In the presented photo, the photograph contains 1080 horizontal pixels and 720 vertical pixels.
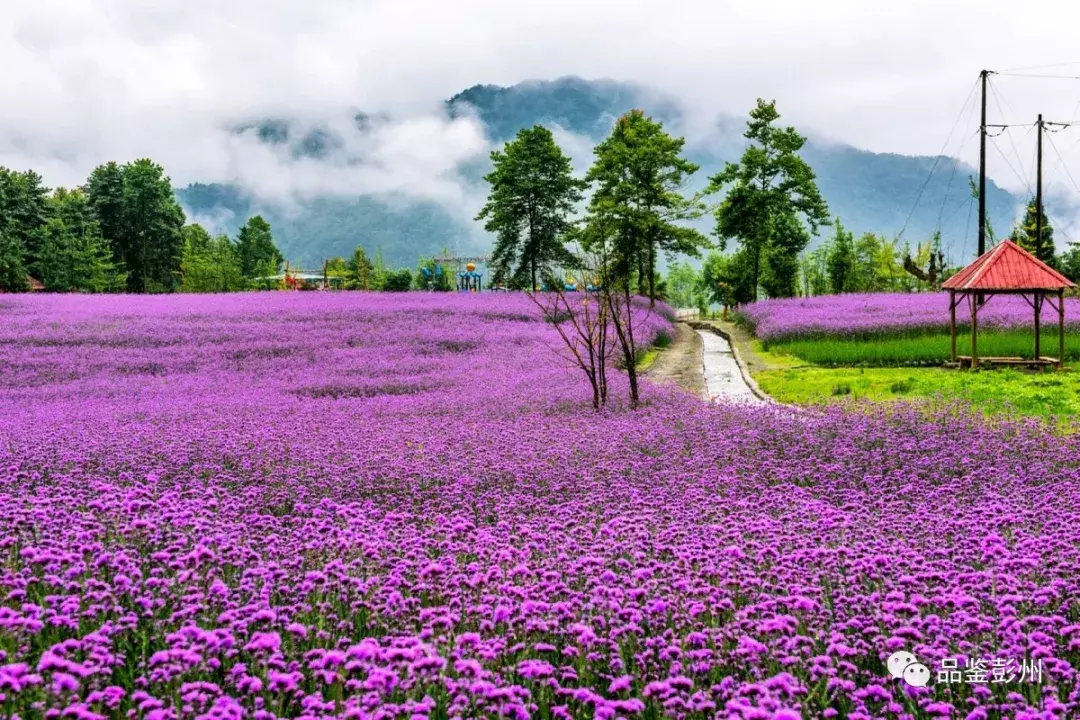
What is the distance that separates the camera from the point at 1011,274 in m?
19.8

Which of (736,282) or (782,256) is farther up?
(782,256)

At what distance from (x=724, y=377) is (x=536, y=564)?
1627 centimetres

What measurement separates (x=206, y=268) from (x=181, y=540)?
6563 cm

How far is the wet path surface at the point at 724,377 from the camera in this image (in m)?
16.8

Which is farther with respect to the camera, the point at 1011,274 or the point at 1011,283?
the point at 1011,274

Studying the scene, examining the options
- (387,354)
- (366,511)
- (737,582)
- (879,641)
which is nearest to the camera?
(879,641)

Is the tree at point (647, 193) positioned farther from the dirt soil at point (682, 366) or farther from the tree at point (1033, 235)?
the tree at point (1033, 235)

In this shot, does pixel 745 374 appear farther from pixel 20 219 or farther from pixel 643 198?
pixel 20 219

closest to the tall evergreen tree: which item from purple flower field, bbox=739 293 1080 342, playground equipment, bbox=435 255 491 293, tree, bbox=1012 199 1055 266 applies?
playground equipment, bbox=435 255 491 293

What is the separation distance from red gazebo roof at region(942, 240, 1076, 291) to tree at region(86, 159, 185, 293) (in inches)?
2714

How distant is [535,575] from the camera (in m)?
4.97

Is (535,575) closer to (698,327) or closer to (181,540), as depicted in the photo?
(181,540)

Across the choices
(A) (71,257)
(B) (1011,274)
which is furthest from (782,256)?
(A) (71,257)

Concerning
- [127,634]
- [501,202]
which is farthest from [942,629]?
[501,202]
